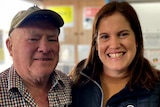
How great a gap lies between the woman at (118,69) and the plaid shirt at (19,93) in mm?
143

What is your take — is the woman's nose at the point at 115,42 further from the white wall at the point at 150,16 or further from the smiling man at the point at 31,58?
the white wall at the point at 150,16

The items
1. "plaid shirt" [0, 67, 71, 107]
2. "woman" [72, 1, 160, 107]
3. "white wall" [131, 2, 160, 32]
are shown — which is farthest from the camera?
"white wall" [131, 2, 160, 32]

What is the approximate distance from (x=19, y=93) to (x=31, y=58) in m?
0.16

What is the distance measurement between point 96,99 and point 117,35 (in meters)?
0.35

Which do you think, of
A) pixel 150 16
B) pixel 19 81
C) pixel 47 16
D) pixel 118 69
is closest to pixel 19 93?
pixel 19 81

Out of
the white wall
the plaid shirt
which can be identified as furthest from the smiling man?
the white wall

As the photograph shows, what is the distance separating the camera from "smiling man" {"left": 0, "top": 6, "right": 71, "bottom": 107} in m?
1.10

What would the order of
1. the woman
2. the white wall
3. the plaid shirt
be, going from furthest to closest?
the white wall < the woman < the plaid shirt

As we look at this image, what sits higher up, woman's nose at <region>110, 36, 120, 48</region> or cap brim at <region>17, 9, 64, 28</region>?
cap brim at <region>17, 9, 64, 28</region>

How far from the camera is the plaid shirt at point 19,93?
42.4 inches

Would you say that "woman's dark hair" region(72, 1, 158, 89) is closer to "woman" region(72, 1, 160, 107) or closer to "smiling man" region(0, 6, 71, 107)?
"woman" region(72, 1, 160, 107)

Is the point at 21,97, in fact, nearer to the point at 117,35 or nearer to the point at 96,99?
the point at 96,99

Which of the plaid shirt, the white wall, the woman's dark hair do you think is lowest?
the plaid shirt

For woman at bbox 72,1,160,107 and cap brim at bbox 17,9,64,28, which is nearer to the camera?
cap brim at bbox 17,9,64,28
